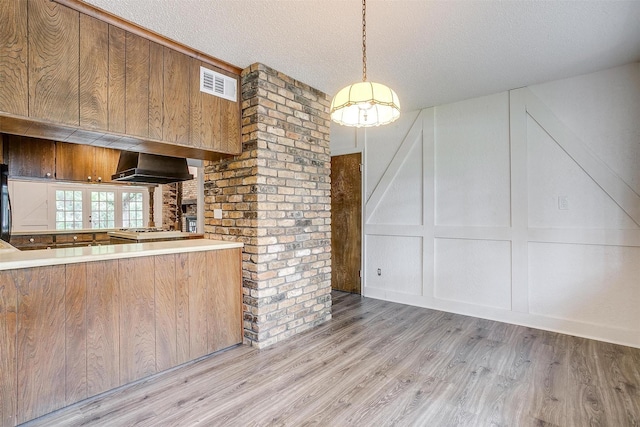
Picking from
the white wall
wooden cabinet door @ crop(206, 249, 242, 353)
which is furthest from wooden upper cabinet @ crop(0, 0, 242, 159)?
the white wall

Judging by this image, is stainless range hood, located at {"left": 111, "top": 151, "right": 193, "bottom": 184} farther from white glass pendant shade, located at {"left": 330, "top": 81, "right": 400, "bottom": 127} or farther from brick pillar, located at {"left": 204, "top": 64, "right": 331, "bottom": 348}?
white glass pendant shade, located at {"left": 330, "top": 81, "right": 400, "bottom": 127}

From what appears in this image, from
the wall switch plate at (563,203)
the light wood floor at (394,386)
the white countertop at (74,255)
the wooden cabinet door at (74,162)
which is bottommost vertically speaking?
the light wood floor at (394,386)

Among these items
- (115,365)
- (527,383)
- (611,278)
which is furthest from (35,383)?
(611,278)

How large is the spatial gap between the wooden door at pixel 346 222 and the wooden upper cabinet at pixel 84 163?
3706 mm

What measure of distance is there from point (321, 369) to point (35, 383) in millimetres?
1719

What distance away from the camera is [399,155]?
4047mm

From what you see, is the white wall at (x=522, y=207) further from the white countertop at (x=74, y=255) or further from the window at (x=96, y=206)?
the window at (x=96, y=206)

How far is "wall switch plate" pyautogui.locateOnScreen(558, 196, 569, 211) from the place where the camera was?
9.84ft

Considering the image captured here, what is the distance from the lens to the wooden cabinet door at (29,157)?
14.3 ft

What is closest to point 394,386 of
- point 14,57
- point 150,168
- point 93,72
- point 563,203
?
point 563,203

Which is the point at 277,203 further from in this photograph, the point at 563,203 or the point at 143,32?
the point at 563,203

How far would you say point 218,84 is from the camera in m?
2.69

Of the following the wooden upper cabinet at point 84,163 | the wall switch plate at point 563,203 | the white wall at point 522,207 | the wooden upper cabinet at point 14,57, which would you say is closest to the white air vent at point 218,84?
the wooden upper cabinet at point 14,57

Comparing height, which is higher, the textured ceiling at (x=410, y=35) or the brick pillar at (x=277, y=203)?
the textured ceiling at (x=410, y=35)
